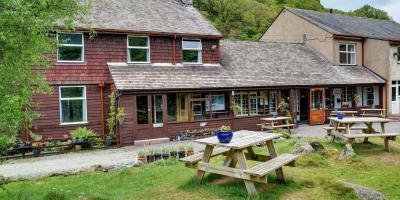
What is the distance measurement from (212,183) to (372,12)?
65943 millimetres

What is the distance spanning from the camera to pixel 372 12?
63.3 metres

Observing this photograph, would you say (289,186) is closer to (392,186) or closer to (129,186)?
(392,186)

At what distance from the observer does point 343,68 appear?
24.7m

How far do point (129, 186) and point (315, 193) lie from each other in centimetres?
410

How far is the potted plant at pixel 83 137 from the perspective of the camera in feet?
47.6

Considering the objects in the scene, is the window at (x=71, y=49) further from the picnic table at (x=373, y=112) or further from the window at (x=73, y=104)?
the picnic table at (x=373, y=112)

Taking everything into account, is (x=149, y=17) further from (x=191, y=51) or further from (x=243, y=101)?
(x=243, y=101)

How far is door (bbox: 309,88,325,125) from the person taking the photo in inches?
858

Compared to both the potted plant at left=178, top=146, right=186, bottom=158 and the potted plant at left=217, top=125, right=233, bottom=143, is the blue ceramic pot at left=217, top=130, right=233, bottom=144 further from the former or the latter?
the potted plant at left=178, top=146, right=186, bottom=158

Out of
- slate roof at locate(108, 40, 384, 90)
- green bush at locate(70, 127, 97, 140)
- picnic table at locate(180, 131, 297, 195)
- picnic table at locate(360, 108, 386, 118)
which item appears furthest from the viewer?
picnic table at locate(360, 108, 386, 118)

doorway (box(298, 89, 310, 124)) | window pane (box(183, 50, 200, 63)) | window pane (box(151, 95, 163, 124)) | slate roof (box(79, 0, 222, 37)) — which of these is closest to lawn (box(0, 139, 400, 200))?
window pane (box(151, 95, 163, 124))

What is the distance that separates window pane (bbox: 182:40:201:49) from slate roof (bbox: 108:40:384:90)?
114 centimetres

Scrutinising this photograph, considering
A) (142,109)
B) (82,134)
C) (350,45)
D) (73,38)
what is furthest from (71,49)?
(350,45)

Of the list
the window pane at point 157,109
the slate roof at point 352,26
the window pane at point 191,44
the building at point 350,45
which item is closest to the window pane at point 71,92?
the window pane at point 157,109
